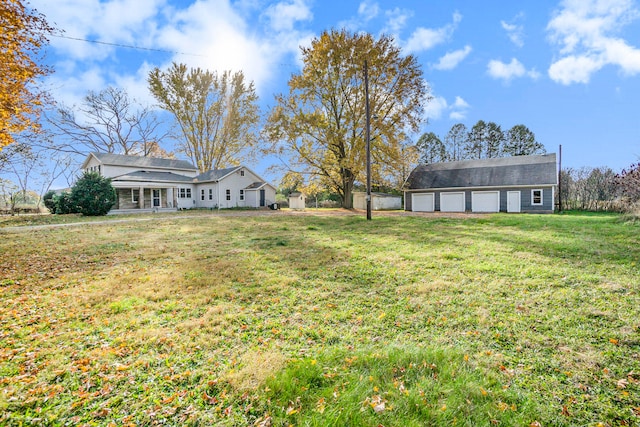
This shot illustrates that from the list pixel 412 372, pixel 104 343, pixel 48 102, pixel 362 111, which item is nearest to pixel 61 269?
pixel 104 343

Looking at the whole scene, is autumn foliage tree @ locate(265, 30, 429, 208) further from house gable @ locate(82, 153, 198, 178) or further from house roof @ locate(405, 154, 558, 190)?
house gable @ locate(82, 153, 198, 178)

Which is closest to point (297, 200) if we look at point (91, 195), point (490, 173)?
point (91, 195)

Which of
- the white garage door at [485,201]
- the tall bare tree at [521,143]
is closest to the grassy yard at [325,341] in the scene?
the white garage door at [485,201]

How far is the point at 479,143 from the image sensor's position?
4059cm

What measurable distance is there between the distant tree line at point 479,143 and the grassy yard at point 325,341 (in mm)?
38825

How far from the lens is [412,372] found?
2.53 metres

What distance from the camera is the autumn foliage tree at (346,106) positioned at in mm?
21531

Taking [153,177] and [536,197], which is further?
[153,177]

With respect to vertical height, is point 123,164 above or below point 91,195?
above

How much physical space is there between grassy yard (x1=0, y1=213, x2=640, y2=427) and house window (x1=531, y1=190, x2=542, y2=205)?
18114mm

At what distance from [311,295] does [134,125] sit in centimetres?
3681

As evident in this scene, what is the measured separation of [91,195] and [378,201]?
24.2 meters

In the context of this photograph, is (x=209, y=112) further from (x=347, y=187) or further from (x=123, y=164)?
(x=347, y=187)

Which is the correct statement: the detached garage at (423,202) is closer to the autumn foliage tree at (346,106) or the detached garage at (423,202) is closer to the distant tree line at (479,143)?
the autumn foliage tree at (346,106)
